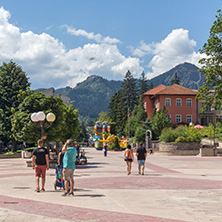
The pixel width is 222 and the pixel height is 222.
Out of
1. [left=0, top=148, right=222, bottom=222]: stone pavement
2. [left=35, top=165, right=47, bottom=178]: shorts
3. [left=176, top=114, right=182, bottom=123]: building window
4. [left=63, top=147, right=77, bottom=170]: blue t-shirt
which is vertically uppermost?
[left=176, top=114, right=182, bottom=123]: building window

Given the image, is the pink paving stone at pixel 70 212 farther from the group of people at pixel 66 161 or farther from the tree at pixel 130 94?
the tree at pixel 130 94

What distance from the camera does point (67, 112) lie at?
39.6m

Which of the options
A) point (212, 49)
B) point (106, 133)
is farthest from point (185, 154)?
point (106, 133)

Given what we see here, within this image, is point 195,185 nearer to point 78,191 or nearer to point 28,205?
point 78,191

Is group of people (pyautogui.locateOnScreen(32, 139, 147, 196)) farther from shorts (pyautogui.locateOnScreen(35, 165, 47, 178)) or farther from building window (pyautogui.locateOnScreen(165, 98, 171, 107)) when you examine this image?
building window (pyautogui.locateOnScreen(165, 98, 171, 107))

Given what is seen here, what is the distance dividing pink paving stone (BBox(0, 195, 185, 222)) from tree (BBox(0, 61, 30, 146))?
116 ft

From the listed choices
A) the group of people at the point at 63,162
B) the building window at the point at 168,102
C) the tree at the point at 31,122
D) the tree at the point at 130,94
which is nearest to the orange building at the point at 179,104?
the building window at the point at 168,102

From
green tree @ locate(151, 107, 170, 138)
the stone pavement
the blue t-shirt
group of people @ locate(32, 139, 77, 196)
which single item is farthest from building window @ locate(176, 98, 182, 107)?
the blue t-shirt

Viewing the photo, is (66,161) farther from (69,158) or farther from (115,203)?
(115,203)

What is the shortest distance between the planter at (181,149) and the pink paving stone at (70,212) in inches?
1351

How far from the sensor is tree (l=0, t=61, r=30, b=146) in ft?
139

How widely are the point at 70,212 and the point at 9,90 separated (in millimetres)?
39423

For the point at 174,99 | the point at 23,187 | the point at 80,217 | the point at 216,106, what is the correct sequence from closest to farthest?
the point at 80,217 → the point at 23,187 → the point at 216,106 → the point at 174,99

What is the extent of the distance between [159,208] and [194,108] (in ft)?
200
